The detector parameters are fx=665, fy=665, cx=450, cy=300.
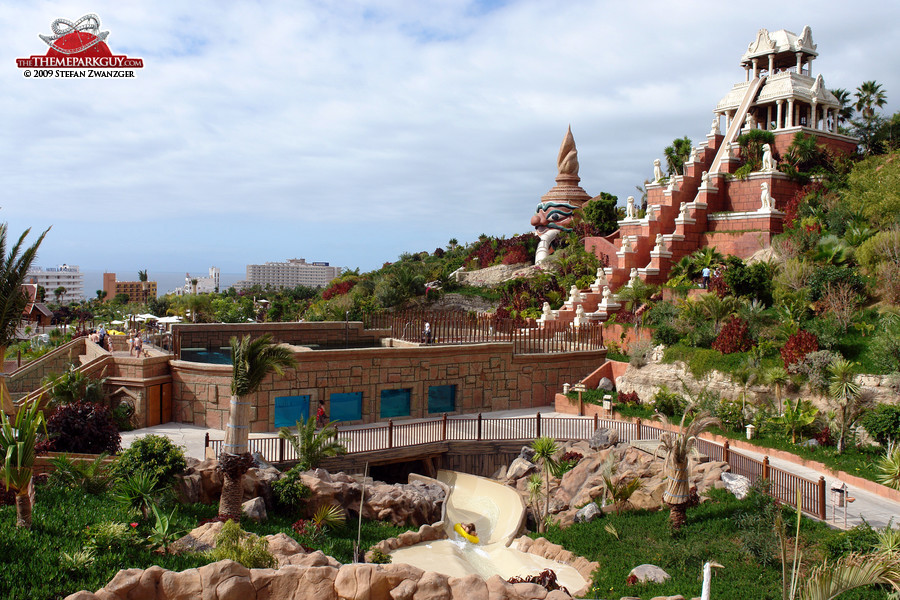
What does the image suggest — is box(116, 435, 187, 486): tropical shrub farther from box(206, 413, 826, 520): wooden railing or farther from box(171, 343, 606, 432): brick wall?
box(171, 343, 606, 432): brick wall

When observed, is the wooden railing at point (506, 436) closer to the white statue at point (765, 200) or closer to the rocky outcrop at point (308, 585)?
the rocky outcrop at point (308, 585)

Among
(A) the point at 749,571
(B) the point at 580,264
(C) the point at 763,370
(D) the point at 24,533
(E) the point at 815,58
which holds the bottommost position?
(A) the point at 749,571

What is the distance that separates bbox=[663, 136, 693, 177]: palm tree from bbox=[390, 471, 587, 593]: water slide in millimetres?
26001

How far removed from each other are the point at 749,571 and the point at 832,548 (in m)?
1.44

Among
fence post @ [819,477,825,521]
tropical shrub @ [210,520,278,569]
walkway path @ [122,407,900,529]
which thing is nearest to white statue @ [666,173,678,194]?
walkway path @ [122,407,900,529]

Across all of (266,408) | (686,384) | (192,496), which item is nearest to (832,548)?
(686,384)

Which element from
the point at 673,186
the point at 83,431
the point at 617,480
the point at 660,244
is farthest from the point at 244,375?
the point at 673,186

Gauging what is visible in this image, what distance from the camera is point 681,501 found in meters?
13.7

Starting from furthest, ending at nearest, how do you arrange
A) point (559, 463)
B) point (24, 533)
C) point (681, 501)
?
point (559, 463)
point (681, 501)
point (24, 533)

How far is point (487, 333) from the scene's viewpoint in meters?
24.5

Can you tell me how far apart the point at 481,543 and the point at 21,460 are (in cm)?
1011

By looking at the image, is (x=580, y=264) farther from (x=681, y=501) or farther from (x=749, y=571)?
(x=749, y=571)

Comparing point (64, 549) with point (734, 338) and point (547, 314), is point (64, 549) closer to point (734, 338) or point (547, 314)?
point (734, 338)

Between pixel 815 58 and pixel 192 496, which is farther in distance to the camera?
pixel 815 58
